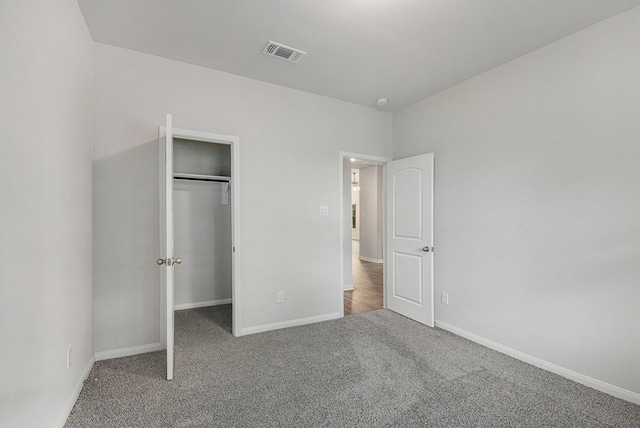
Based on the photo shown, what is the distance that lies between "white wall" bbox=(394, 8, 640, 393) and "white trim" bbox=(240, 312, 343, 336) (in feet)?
4.34

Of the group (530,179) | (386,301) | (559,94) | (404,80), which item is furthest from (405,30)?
(386,301)

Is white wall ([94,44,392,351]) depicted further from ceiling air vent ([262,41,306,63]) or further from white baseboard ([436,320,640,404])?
white baseboard ([436,320,640,404])

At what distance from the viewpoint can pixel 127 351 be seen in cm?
265

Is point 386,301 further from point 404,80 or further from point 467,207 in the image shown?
point 404,80

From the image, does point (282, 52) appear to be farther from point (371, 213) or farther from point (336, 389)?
point (371, 213)

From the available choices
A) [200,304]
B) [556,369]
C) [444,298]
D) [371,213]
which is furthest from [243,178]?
[371,213]

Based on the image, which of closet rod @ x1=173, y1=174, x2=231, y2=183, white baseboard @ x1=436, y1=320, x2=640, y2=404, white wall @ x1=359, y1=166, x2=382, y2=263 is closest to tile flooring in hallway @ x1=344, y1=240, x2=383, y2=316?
white wall @ x1=359, y1=166, x2=382, y2=263

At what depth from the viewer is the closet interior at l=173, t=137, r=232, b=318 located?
13.4ft

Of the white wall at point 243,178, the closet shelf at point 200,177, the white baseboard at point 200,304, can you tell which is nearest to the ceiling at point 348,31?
the white wall at point 243,178

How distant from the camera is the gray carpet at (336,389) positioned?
72.6 inches

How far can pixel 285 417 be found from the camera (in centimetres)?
185

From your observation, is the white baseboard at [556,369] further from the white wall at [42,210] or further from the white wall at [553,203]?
the white wall at [42,210]

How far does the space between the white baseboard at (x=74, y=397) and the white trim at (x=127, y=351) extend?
0.09 meters

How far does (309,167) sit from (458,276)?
2.13 metres
